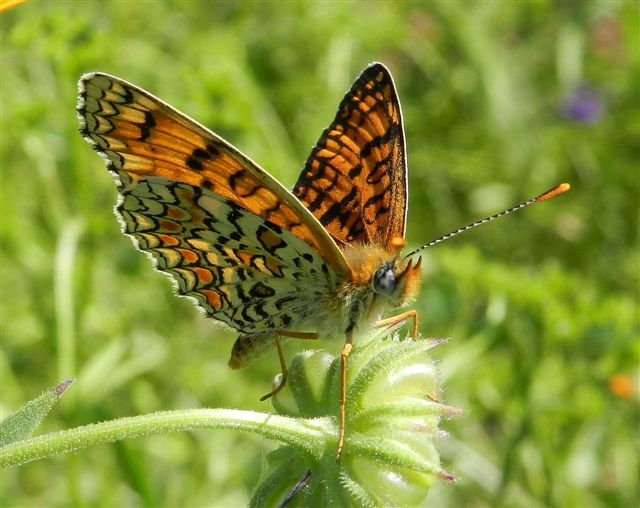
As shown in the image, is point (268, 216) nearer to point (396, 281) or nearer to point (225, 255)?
point (225, 255)

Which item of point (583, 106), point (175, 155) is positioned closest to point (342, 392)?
point (175, 155)

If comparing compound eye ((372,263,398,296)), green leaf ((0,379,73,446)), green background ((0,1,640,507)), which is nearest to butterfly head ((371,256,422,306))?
compound eye ((372,263,398,296))

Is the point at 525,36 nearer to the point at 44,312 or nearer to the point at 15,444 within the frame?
the point at 44,312

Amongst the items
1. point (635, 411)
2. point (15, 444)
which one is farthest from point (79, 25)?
point (635, 411)

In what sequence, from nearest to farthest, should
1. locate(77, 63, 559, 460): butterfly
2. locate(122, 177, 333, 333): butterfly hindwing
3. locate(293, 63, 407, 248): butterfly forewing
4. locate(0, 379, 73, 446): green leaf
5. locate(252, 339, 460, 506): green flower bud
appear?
locate(0, 379, 73, 446): green leaf
locate(252, 339, 460, 506): green flower bud
locate(77, 63, 559, 460): butterfly
locate(122, 177, 333, 333): butterfly hindwing
locate(293, 63, 407, 248): butterfly forewing

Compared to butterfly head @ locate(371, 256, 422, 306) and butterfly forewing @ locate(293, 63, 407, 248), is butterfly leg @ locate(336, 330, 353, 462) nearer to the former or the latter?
butterfly head @ locate(371, 256, 422, 306)
